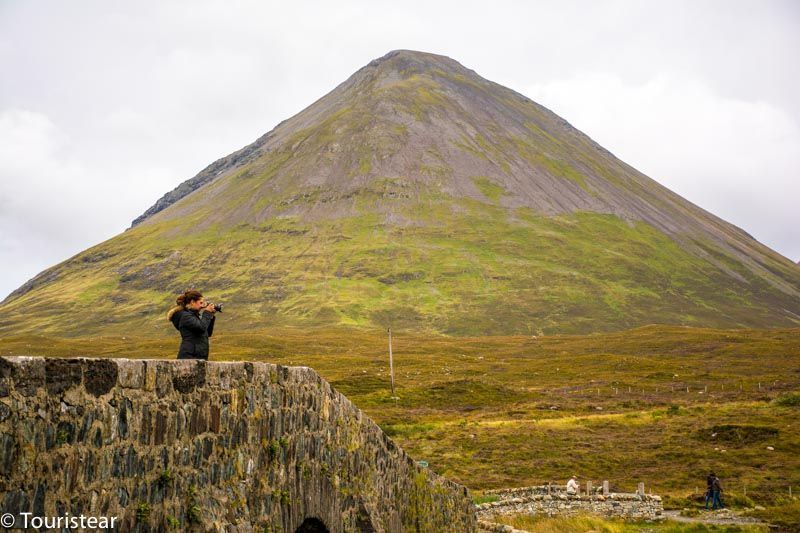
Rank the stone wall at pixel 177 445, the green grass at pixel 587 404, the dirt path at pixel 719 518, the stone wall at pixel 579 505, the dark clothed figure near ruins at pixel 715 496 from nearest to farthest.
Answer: the stone wall at pixel 177 445 < the dirt path at pixel 719 518 < the stone wall at pixel 579 505 < the dark clothed figure near ruins at pixel 715 496 < the green grass at pixel 587 404

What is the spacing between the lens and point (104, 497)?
6.52m

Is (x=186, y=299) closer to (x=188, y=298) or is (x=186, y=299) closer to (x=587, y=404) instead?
(x=188, y=298)

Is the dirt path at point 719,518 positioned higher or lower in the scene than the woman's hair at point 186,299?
lower

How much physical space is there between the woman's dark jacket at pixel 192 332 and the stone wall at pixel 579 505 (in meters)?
24.6

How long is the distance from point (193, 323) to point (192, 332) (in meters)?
0.14

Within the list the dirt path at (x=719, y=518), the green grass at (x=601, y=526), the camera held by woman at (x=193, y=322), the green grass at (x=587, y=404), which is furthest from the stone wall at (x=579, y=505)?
the camera held by woman at (x=193, y=322)

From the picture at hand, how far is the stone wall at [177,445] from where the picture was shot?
19.4ft

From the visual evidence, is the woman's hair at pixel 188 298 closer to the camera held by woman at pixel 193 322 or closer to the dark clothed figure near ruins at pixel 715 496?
the camera held by woman at pixel 193 322

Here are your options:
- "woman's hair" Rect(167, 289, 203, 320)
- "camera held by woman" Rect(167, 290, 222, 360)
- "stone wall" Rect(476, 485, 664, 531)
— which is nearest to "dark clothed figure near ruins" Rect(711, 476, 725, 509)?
"stone wall" Rect(476, 485, 664, 531)

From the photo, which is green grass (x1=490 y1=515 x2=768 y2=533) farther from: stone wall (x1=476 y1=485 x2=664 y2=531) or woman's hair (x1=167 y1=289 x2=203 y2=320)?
woman's hair (x1=167 y1=289 x2=203 y2=320)

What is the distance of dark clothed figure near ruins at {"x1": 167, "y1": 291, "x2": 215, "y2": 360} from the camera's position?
32.4 feet

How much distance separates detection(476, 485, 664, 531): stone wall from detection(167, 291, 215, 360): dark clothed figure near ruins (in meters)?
24.5

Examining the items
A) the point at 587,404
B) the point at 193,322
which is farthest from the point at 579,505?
the point at 587,404

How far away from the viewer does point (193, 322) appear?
9984mm
